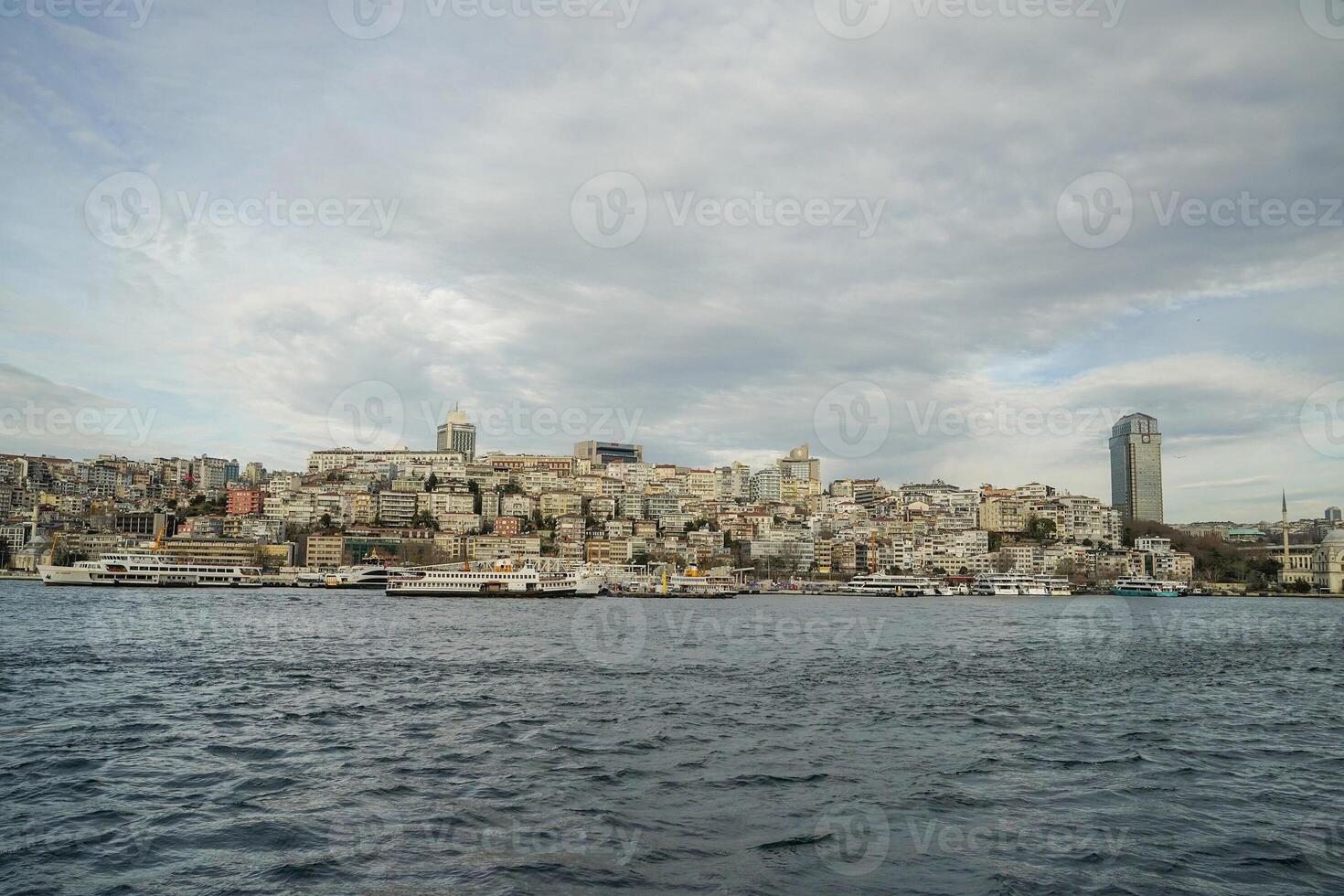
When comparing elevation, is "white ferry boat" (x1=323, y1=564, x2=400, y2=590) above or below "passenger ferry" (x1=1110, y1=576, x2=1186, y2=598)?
above

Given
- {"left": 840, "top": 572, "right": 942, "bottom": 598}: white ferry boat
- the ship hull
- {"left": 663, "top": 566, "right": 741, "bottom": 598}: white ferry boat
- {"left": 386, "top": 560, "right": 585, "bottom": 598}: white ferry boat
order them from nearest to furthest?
{"left": 386, "top": 560, "right": 585, "bottom": 598}: white ferry boat < {"left": 663, "top": 566, "right": 741, "bottom": 598}: white ferry boat < the ship hull < {"left": 840, "top": 572, "right": 942, "bottom": 598}: white ferry boat

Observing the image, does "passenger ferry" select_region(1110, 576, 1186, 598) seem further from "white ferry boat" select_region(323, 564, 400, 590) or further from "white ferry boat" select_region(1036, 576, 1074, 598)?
"white ferry boat" select_region(323, 564, 400, 590)

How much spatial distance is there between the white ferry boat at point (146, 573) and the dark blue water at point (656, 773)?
50974mm

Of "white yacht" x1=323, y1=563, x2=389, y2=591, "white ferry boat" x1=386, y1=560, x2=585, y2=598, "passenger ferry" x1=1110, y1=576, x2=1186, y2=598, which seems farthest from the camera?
"passenger ferry" x1=1110, y1=576, x2=1186, y2=598

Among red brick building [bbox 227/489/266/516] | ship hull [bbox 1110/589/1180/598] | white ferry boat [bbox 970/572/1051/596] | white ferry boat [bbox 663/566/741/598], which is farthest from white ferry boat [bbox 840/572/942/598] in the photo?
red brick building [bbox 227/489/266/516]

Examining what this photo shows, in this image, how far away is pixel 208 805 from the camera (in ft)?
32.1

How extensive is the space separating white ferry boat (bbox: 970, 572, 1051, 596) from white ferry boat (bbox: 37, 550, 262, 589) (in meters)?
68.9

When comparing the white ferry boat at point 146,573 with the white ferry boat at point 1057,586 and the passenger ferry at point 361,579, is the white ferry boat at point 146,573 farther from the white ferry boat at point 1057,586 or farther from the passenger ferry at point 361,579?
the white ferry boat at point 1057,586

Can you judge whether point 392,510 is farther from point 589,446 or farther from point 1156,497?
point 1156,497

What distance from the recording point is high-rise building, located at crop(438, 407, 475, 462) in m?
185

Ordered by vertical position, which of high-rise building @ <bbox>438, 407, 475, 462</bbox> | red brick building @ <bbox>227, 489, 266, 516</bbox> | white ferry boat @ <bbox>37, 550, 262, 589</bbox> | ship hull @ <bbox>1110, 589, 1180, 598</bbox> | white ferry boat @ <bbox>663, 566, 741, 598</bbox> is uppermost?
high-rise building @ <bbox>438, 407, 475, 462</bbox>

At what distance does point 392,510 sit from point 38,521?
3795cm

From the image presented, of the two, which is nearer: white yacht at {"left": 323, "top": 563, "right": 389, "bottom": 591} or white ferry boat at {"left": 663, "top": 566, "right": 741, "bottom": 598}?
white yacht at {"left": 323, "top": 563, "right": 389, "bottom": 591}

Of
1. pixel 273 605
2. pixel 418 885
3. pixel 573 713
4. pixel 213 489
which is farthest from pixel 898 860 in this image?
pixel 213 489
